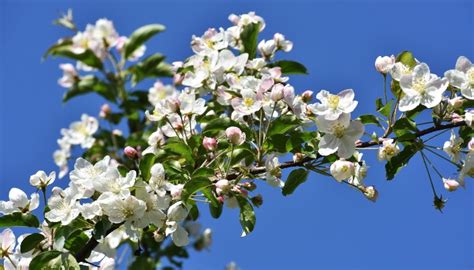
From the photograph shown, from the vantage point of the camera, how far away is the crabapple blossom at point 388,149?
6.40 ft

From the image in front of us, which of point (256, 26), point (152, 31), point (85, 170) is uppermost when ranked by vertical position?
point (152, 31)

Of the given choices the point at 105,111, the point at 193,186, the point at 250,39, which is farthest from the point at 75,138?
the point at 193,186

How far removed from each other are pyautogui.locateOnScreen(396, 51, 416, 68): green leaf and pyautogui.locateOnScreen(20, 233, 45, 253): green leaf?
1.24m

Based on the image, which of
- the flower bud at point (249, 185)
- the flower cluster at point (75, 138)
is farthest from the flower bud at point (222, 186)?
the flower cluster at point (75, 138)

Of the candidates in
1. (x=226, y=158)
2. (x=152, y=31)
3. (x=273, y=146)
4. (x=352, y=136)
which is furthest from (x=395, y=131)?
(x=152, y=31)

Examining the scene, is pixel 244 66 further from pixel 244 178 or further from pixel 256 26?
pixel 244 178

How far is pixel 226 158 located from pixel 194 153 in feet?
0.35

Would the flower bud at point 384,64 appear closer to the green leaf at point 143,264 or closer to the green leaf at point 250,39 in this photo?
the green leaf at point 250,39

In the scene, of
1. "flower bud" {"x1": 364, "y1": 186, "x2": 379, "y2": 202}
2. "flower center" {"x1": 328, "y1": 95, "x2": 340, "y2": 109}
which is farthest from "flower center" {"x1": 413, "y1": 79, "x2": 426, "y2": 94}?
"flower bud" {"x1": 364, "y1": 186, "x2": 379, "y2": 202}

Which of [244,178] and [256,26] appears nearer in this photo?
[244,178]

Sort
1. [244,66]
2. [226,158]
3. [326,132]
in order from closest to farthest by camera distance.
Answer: [326,132] < [226,158] < [244,66]

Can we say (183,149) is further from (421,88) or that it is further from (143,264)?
(143,264)

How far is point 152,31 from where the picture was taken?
402 centimetres

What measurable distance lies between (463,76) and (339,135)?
16.4 inches
